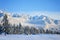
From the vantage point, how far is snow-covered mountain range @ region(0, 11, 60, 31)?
2832 mm

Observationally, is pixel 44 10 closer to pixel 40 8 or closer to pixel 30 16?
pixel 40 8

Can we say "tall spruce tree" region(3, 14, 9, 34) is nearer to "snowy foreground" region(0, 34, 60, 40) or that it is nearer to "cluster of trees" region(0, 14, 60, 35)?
"cluster of trees" region(0, 14, 60, 35)

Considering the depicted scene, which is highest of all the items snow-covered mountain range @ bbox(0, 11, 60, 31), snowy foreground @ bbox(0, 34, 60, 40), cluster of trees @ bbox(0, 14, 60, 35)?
snow-covered mountain range @ bbox(0, 11, 60, 31)

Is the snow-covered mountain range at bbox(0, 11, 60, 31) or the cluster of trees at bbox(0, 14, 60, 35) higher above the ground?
the snow-covered mountain range at bbox(0, 11, 60, 31)

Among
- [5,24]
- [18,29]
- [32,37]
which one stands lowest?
[32,37]

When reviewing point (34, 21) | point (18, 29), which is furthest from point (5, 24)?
point (34, 21)

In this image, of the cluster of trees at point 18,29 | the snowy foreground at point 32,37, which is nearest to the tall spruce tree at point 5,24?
the cluster of trees at point 18,29

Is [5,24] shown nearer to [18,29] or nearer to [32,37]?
[18,29]

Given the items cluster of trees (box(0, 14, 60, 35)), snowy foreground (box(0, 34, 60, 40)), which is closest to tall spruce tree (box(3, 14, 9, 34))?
cluster of trees (box(0, 14, 60, 35))

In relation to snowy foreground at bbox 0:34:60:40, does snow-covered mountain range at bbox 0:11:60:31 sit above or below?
above

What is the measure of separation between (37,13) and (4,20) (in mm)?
741

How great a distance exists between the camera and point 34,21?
287 cm

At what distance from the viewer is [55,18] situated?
293 centimetres

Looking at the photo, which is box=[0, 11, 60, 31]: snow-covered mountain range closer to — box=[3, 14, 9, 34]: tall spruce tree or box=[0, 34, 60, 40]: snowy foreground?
box=[3, 14, 9, 34]: tall spruce tree
